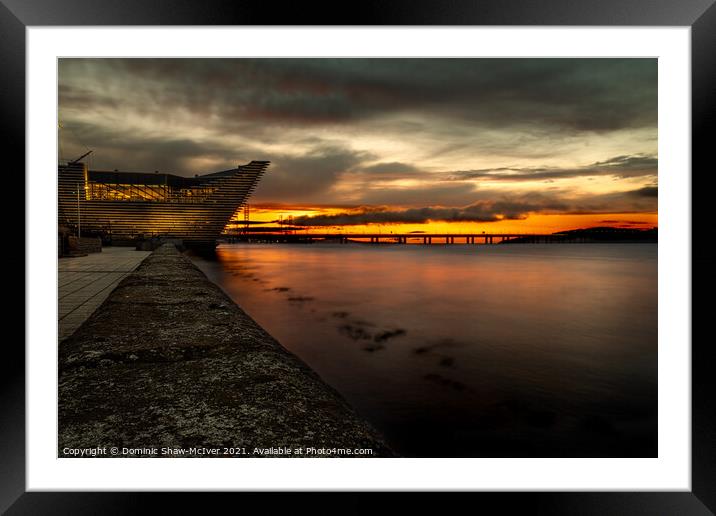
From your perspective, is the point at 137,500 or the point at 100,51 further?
the point at 100,51

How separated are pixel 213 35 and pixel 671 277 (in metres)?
2.71

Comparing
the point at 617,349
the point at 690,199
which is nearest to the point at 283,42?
the point at 690,199

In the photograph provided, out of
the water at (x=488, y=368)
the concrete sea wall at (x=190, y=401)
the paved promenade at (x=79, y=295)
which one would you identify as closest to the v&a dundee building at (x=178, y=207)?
the water at (x=488, y=368)

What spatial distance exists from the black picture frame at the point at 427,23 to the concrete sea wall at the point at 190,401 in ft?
0.75

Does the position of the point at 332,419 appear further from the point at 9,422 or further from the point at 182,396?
the point at 9,422

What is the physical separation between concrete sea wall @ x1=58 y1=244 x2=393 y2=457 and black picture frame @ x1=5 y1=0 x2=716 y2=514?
0.23m

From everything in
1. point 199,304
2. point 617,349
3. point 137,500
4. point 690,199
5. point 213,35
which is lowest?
point 617,349

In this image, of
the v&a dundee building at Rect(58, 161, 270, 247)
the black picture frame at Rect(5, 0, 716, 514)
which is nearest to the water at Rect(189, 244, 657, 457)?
the black picture frame at Rect(5, 0, 716, 514)

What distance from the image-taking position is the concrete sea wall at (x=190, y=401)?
154cm

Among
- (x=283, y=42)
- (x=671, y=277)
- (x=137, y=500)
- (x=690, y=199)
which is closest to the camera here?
(x=137, y=500)

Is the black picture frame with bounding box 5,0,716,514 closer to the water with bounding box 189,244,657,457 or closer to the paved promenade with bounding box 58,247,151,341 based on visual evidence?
the water with bounding box 189,244,657,457

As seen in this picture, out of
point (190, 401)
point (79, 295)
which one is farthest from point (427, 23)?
point (79, 295)

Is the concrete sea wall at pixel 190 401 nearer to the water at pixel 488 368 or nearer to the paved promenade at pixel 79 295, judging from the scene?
the paved promenade at pixel 79 295

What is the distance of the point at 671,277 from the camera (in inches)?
78.1
